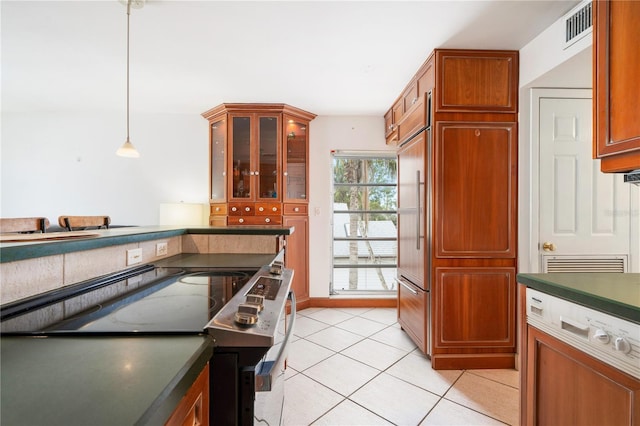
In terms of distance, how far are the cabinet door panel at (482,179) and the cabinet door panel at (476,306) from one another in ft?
0.60

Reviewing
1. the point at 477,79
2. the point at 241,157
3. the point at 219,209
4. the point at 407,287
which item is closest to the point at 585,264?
the point at 407,287

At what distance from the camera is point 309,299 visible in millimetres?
3451

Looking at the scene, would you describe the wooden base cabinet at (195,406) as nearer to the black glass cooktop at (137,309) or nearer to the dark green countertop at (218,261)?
the black glass cooktop at (137,309)

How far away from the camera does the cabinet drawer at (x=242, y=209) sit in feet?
10.4

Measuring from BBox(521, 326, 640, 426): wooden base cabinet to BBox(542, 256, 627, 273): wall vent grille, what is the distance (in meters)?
1.14

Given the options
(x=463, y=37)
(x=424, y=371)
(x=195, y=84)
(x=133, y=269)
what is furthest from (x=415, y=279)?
(x=195, y=84)

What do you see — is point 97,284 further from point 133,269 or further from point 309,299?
point 309,299

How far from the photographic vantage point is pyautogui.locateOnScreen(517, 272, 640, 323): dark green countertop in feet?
2.74

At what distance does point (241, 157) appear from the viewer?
10.5ft

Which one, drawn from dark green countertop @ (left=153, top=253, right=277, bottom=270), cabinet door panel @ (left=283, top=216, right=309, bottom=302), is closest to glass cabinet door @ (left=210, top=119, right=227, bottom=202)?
cabinet door panel @ (left=283, top=216, right=309, bottom=302)

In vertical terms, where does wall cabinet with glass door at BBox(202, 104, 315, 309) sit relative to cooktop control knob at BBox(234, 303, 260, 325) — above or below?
above

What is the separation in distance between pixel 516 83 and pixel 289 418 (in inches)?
107

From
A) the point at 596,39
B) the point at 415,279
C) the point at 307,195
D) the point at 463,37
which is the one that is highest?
the point at 463,37

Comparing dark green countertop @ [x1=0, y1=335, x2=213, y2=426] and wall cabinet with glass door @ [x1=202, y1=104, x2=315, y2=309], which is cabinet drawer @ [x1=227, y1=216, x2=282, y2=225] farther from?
dark green countertop @ [x1=0, y1=335, x2=213, y2=426]
